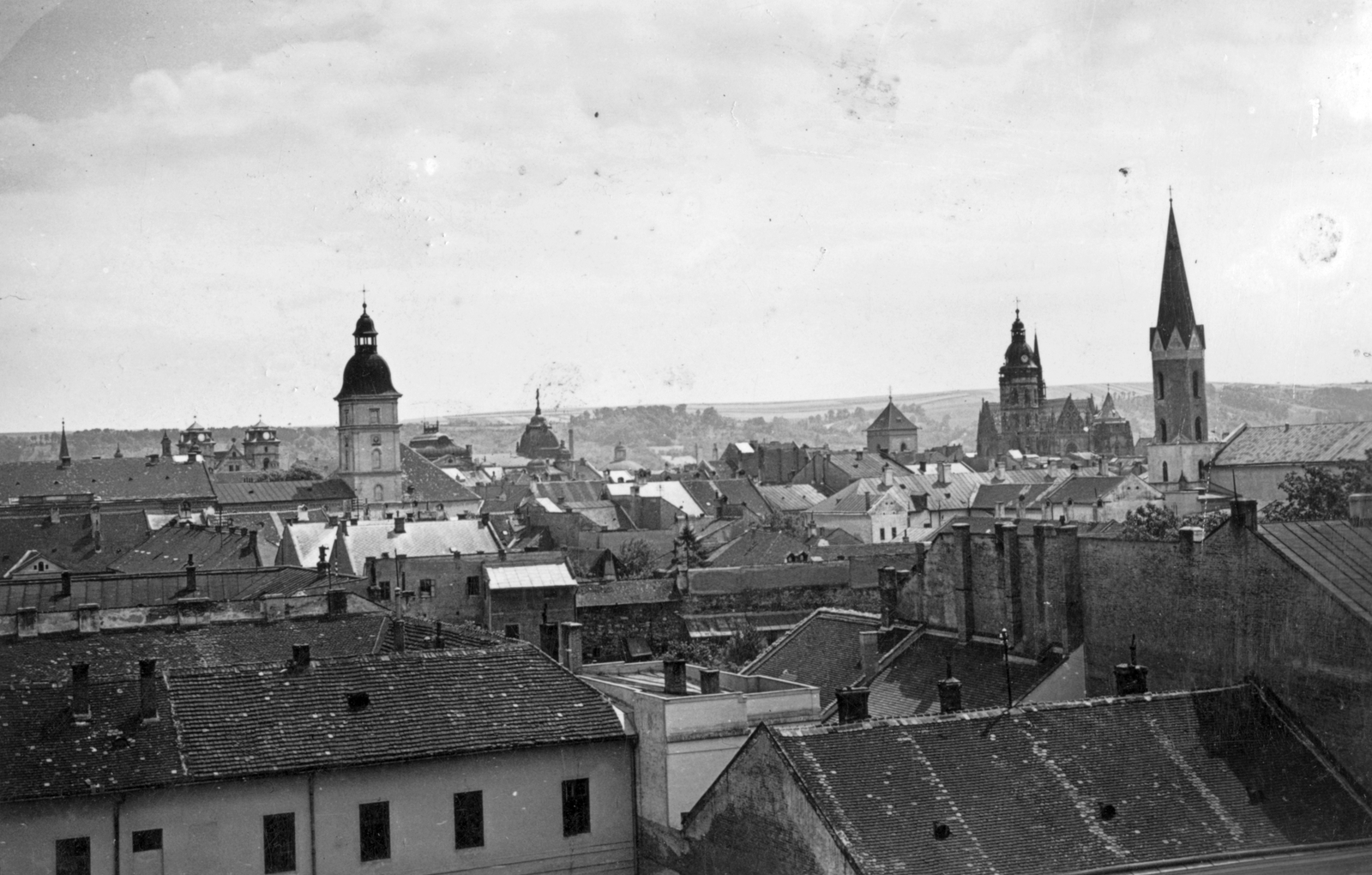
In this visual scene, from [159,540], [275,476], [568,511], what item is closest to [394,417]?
[275,476]

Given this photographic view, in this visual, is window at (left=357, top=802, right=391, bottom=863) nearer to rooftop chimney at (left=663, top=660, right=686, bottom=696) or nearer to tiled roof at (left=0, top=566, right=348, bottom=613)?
rooftop chimney at (left=663, top=660, right=686, bottom=696)

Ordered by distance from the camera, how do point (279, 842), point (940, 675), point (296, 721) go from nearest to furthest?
point (279, 842)
point (296, 721)
point (940, 675)

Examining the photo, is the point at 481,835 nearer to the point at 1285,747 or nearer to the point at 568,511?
the point at 1285,747

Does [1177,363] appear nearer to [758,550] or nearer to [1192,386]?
[1192,386]

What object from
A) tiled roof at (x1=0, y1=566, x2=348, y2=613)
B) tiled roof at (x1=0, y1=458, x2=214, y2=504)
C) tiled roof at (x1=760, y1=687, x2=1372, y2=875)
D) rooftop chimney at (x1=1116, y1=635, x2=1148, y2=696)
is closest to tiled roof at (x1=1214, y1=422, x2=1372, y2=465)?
tiled roof at (x1=0, y1=566, x2=348, y2=613)

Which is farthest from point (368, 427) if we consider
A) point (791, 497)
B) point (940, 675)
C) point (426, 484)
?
point (940, 675)
